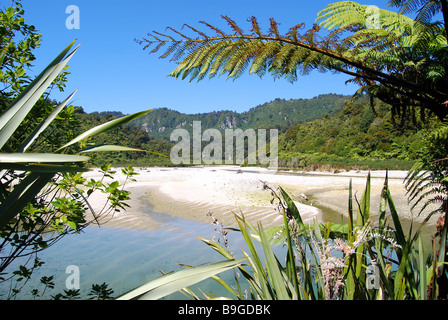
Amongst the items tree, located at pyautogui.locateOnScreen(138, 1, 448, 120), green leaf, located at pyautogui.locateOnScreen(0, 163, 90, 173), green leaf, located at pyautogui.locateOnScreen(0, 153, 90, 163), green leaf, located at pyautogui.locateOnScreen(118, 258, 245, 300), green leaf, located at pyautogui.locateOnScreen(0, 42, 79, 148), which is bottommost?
green leaf, located at pyautogui.locateOnScreen(118, 258, 245, 300)

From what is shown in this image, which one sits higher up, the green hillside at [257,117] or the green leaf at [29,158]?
the green hillside at [257,117]

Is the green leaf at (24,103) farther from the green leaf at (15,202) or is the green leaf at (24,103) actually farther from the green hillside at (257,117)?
the green hillside at (257,117)

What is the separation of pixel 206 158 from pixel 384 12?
6435 centimetres

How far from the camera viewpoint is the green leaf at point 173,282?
769 mm

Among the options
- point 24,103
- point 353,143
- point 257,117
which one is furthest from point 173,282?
point 257,117

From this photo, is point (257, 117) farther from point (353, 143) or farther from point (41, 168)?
point (41, 168)

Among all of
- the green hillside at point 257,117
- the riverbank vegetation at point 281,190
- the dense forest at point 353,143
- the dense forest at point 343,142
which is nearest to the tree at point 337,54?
the riverbank vegetation at point 281,190

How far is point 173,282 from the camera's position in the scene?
2.58 feet

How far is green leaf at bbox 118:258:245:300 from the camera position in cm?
77

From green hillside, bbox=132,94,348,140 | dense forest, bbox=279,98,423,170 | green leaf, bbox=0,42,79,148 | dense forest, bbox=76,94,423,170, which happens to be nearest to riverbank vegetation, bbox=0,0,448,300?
green leaf, bbox=0,42,79,148

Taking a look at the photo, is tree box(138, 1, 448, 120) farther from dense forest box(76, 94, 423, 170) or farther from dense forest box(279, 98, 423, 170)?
dense forest box(279, 98, 423, 170)

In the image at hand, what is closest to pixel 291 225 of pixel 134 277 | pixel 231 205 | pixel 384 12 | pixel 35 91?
pixel 35 91

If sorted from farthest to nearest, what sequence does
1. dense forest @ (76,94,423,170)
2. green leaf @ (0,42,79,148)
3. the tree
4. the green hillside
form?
the green hillside
dense forest @ (76,94,423,170)
the tree
green leaf @ (0,42,79,148)
